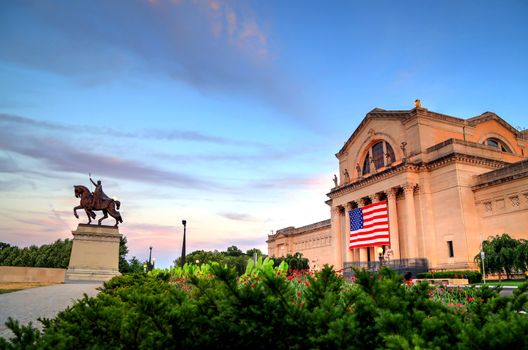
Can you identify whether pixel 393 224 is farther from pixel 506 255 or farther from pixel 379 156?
pixel 506 255

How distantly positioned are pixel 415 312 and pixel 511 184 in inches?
1451

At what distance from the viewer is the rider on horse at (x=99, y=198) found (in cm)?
Answer: 3853

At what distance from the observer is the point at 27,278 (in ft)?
118

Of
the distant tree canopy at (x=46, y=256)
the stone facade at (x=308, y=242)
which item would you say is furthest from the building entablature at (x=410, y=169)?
the distant tree canopy at (x=46, y=256)

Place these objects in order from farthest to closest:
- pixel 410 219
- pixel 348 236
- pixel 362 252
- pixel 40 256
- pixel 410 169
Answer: pixel 40 256 → pixel 348 236 → pixel 362 252 → pixel 410 169 → pixel 410 219

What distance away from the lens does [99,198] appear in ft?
127

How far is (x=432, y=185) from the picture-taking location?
40.6 metres

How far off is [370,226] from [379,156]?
31.8 feet

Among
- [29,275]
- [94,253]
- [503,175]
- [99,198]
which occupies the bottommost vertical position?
[29,275]

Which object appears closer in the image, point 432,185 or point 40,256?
point 432,185

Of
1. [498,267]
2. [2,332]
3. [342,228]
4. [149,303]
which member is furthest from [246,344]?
[342,228]

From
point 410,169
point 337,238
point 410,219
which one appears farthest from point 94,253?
point 410,169

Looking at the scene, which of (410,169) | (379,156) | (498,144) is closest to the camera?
(410,169)

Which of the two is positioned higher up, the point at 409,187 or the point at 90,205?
the point at 409,187
